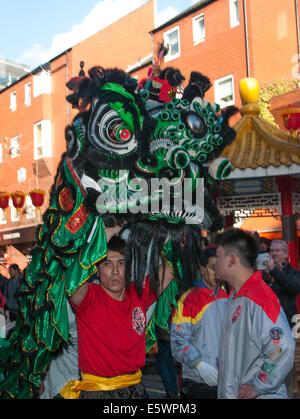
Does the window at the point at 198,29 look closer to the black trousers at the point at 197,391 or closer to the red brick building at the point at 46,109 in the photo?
the red brick building at the point at 46,109

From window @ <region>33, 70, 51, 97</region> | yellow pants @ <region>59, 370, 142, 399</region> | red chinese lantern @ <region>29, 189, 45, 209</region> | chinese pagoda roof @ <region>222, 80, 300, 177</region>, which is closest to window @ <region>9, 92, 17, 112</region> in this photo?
window @ <region>33, 70, 51, 97</region>

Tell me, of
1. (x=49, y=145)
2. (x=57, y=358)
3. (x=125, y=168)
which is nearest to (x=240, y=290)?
(x=125, y=168)

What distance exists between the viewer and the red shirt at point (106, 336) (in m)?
2.53

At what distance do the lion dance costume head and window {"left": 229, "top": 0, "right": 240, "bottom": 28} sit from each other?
12487 millimetres

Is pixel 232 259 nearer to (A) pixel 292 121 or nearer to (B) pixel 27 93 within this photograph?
(A) pixel 292 121

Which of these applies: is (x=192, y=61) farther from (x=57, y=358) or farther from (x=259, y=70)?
(x=57, y=358)

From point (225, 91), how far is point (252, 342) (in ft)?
42.0

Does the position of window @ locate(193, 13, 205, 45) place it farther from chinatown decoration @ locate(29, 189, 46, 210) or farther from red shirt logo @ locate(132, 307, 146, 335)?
red shirt logo @ locate(132, 307, 146, 335)

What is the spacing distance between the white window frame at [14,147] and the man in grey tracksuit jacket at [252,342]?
18952 millimetres

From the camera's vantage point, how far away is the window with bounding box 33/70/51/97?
62.4ft

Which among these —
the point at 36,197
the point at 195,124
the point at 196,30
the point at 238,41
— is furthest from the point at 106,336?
the point at 196,30

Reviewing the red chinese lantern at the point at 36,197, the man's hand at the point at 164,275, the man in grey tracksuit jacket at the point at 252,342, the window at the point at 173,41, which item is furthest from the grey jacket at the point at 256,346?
the window at the point at 173,41
